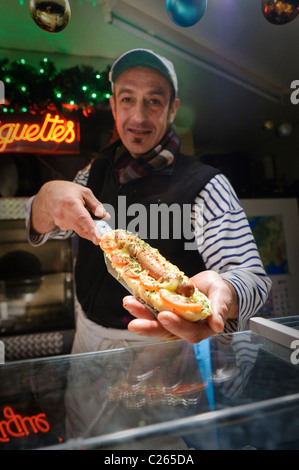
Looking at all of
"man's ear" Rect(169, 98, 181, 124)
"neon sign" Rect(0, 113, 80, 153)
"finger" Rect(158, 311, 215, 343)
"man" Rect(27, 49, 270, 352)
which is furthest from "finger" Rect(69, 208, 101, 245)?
"man's ear" Rect(169, 98, 181, 124)

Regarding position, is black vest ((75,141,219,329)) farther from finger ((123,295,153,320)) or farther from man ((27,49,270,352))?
finger ((123,295,153,320))

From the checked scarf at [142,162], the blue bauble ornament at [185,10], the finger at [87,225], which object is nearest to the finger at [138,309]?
the finger at [87,225]

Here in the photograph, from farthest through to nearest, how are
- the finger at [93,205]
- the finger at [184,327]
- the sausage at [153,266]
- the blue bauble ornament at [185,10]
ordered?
the finger at [93,205] < the blue bauble ornament at [185,10] < the sausage at [153,266] < the finger at [184,327]

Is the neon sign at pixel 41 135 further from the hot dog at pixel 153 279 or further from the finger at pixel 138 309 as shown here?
the finger at pixel 138 309

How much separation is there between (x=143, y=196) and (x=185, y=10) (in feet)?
3.48

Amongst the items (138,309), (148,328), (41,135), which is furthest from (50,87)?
(148,328)

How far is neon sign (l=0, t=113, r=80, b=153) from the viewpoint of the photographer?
2.13 metres

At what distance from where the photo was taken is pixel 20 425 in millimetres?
851

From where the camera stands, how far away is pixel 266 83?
2449mm

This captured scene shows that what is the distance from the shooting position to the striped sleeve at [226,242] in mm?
2102

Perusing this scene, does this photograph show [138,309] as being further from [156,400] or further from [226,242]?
[226,242]

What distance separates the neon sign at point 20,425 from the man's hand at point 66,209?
1.04 metres

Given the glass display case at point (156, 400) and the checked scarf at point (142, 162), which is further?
the checked scarf at point (142, 162)
